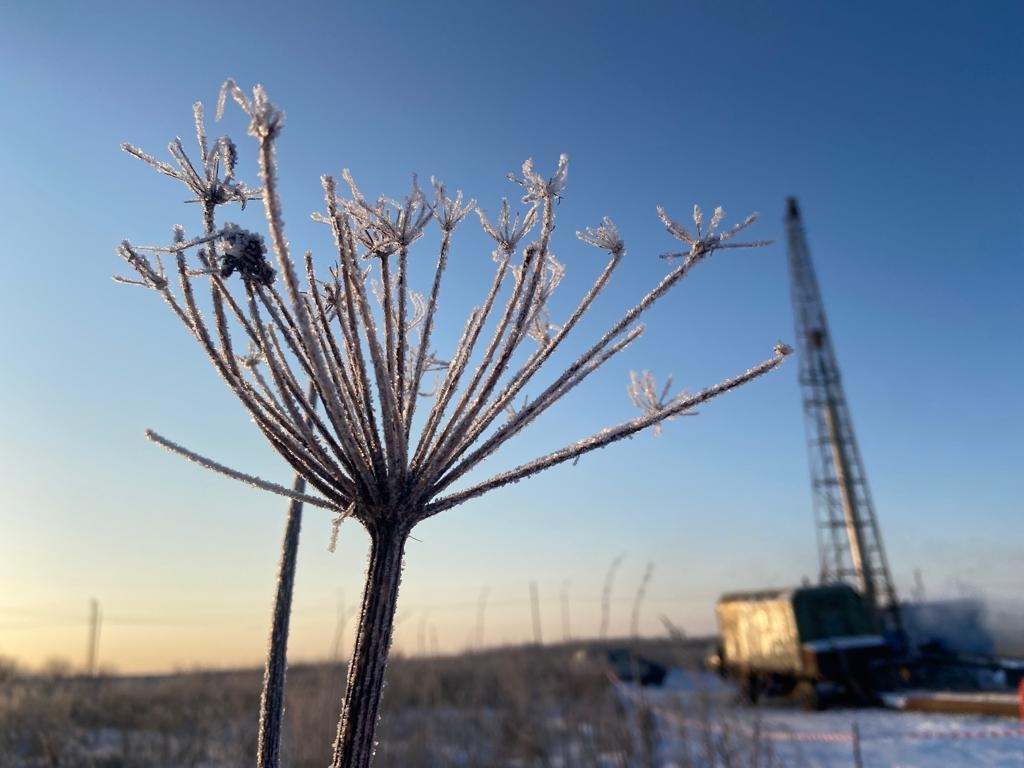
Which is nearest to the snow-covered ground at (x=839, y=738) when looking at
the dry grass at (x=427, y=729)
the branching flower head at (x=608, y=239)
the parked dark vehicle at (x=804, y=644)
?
the dry grass at (x=427, y=729)

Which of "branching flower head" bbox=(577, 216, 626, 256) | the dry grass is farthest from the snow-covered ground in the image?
"branching flower head" bbox=(577, 216, 626, 256)

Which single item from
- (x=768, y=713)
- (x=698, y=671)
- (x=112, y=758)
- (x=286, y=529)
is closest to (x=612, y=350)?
(x=286, y=529)

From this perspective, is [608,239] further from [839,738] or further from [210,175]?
[839,738]

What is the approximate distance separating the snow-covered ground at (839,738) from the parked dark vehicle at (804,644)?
2424 mm

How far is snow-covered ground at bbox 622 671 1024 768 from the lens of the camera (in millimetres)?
6305

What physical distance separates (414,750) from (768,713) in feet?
31.4

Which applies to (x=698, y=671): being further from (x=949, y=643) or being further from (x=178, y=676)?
(x=949, y=643)

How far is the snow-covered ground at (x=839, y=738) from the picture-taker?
6305 mm

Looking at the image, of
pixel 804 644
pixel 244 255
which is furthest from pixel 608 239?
Result: pixel 804 644

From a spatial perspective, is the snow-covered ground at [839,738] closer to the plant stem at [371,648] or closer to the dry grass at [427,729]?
the dry grass at [427,729]

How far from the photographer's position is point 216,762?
23.1ft

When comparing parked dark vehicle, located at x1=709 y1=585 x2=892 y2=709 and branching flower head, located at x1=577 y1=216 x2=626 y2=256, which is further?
parked dark vehicle, located at x1=709 y1=585 x2=892 y2=709

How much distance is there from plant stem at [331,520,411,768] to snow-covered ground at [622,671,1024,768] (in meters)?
4.96

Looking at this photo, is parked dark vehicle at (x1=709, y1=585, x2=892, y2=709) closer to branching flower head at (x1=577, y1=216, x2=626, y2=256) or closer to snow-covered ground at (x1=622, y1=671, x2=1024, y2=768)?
snow-covered ground at (x1=622, y1=671, x2=1024, y2=768)
